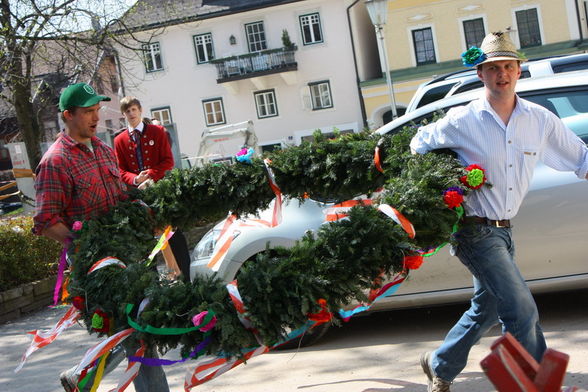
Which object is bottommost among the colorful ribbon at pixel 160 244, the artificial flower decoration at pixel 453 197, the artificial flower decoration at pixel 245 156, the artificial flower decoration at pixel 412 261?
the artificial flower decoration at pixel 412 261

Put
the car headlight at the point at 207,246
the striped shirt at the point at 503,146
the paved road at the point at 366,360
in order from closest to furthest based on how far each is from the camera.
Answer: the striped shirt at the point at 503,146, the paved road at the point at 366,360, the car headlight at the point at 207,246

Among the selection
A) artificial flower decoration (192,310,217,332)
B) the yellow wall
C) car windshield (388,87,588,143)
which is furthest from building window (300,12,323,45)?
artificial flower decoration (192,310,217,332)

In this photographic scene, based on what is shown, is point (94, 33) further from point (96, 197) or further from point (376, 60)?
point (376, 60)

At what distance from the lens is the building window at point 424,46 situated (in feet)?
128

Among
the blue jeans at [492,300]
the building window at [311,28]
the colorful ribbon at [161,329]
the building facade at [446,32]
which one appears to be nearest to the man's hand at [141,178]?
the colorful ribbon at [161,329]

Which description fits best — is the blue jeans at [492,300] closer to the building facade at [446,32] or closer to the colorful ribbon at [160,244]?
the colorful ribbon at [160,244]

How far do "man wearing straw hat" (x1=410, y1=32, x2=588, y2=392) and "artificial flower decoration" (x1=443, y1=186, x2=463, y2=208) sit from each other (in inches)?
6.0

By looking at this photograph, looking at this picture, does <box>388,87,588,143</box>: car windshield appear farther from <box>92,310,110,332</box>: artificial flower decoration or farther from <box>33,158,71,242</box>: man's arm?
<box>92,310,110,332</box>: artificial flower decoration

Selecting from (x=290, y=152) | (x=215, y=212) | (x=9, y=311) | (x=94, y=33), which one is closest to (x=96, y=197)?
(x=215, y=212)

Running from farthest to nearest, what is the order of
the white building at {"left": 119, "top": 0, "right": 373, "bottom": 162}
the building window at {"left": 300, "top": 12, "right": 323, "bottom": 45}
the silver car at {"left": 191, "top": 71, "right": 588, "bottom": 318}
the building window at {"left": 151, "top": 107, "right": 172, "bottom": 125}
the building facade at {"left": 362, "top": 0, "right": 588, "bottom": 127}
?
the building window at {"left": 151, "top": 107, "right": 172, "bottom": 125}
the building window at {"left": 300, "top": 12, "right": 323, "bottom": 45}
the white building at {"left": 119, "top": 0, "right": 373, "bottom": 162}
the building facade at {"left": 362, "top": 0, "right": 588, "bottom": 127}
the silver car at {"left": 191, "top": 71, "right": 588, "bottom": 318}

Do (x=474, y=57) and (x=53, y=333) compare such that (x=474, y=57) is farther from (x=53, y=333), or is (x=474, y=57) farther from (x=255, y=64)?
(x=255, y=64)

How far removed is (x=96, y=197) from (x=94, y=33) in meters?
10.0

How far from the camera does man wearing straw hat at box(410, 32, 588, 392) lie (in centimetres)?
401

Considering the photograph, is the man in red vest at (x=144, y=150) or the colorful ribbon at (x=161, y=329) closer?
the colorful ribbon at (x=161, y=329)
